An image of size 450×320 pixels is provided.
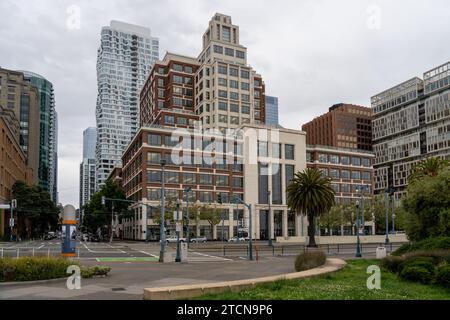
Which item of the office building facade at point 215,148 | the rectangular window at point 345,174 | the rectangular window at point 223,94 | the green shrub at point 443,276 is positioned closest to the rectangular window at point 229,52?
the office building facade at point 215,148

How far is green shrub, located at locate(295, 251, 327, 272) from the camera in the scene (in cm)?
2194

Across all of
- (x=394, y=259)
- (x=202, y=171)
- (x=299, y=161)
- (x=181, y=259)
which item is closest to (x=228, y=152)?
(x=202, y=171)

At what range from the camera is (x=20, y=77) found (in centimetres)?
18100

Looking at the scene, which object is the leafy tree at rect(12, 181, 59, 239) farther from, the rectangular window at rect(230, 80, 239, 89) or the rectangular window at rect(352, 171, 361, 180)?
the rectangular window at rect(352, 171, 361, 180)

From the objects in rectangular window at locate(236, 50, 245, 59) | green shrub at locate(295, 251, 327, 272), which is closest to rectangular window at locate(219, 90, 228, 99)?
rectangular window at locate(236, 50, 245, 59)

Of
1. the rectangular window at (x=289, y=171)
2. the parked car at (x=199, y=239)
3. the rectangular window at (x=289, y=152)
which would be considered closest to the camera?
the parked car at (x=199, y=239)

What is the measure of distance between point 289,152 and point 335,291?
9579 centimetres

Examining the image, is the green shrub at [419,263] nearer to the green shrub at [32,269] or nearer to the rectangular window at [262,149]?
the green shrub at [32,269]

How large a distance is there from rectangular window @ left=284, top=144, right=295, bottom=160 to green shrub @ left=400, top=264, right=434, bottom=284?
90.1 meters

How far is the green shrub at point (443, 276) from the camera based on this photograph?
15712 millimetres

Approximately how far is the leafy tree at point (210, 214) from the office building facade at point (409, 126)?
70503mm

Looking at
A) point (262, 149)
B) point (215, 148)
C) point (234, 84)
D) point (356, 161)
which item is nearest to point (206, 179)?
point (215, 148)

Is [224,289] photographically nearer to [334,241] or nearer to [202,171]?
[334,241]

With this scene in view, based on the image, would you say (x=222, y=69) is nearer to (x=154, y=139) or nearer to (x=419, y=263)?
(x=154, y=139)
